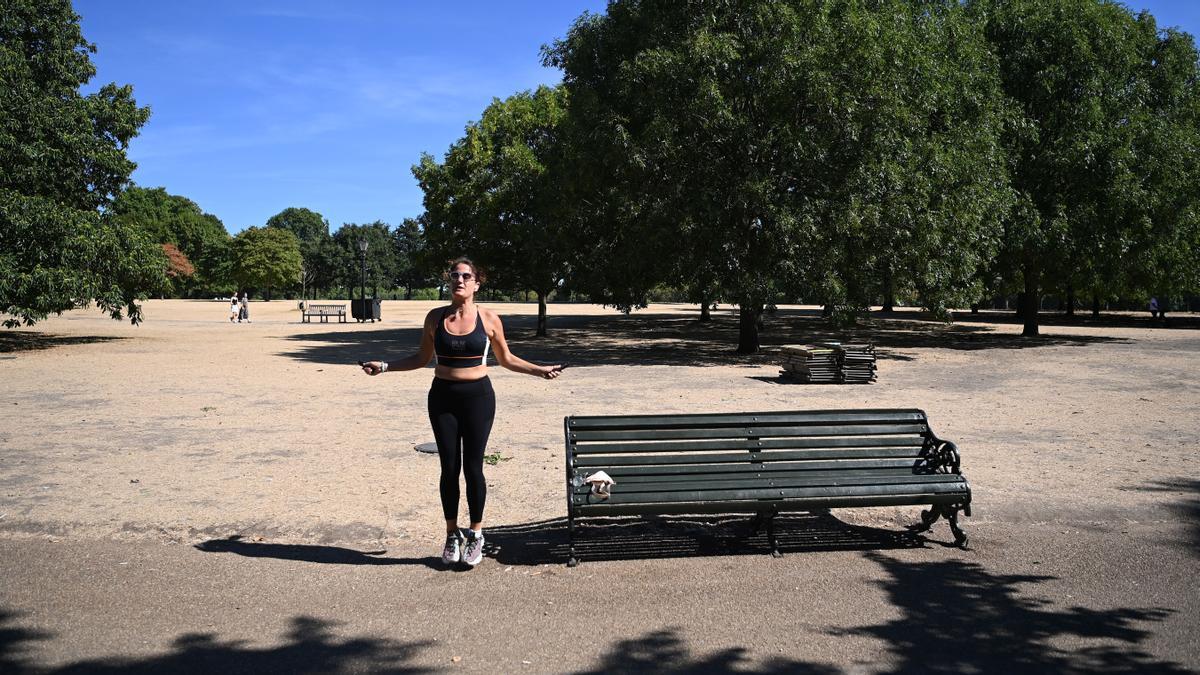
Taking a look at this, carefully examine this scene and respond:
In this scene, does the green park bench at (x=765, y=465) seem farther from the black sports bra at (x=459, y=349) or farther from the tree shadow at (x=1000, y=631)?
the black sports bra at (x=459, y=349)

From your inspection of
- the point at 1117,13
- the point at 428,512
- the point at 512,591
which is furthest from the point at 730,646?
the point at 1117,13

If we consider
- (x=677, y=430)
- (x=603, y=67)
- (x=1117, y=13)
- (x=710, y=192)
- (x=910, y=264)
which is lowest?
(x=677, y=430)

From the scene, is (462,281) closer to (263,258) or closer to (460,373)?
(460,373)

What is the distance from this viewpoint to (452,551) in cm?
480

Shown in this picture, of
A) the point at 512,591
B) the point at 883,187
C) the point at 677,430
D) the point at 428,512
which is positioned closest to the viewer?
the point at 512,591

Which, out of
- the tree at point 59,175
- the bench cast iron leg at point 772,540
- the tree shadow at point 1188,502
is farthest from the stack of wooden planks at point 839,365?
the tree at point 59,175

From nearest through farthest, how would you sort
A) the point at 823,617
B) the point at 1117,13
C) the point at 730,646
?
1. the point at 730,646
2. the point at 823,617
3. the point at 1117,13

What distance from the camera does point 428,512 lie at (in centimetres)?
605

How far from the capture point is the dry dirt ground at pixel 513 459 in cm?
521

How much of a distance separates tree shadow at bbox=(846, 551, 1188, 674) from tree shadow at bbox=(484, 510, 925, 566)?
0.74 m

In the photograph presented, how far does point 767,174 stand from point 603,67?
7749 mm

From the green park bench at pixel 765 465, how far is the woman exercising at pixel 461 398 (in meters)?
0.58

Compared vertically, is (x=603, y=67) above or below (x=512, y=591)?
above

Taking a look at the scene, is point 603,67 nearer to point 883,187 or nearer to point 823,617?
point 883,187
